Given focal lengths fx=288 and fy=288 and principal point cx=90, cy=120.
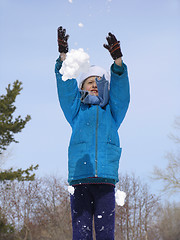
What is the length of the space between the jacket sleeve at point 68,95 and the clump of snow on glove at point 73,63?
0.31 ft

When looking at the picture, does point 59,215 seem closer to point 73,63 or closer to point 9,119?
point 9,119

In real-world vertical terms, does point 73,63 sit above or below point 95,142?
above

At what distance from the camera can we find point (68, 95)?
246cm

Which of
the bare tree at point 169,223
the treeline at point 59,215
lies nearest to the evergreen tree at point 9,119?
the treeline at point 59,215

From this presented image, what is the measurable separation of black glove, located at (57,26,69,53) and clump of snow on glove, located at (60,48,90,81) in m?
0.07

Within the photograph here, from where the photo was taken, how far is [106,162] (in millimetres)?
2195

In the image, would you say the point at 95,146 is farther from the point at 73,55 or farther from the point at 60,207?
the point at 60,207

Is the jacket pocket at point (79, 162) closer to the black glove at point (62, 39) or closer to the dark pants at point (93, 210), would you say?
the dark pants at point (93, 210)

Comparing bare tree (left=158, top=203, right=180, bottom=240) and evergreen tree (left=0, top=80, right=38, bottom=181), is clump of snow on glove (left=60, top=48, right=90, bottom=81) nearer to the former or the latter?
evergreen tree (left=0, top=80, right=38, bottom=181)

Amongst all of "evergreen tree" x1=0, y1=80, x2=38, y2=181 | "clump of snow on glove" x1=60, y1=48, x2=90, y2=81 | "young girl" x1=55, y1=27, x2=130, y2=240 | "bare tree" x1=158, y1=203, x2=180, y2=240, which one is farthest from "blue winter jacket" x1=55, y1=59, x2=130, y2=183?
"bare tree" x1=158, y1=203, x2=180, y2=240

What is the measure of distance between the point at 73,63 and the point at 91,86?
0.35 meters

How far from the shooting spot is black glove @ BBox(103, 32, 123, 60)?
2301mm

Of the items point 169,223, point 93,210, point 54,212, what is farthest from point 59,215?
point 93,210

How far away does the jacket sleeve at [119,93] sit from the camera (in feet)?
7.83
